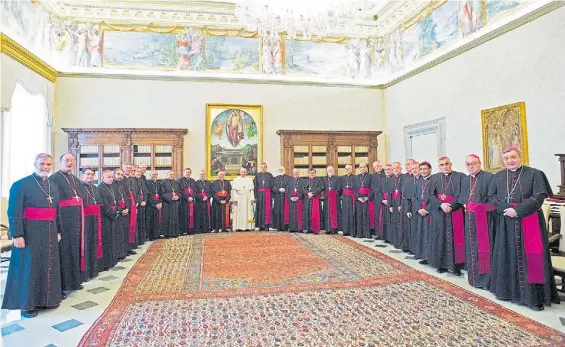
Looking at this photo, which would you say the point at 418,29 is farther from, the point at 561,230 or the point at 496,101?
the point at 561,230

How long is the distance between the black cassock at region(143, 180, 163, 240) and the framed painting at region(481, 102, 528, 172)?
7.61 metres

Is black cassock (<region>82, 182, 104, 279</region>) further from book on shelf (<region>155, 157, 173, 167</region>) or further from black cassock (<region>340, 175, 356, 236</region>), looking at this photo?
black cassock (<region>340, 175, 356, 236</region>)

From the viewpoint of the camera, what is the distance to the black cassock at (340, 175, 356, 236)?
29.9 feet

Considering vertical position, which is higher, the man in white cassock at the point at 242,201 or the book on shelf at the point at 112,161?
the book on shelf at the point at 112,161

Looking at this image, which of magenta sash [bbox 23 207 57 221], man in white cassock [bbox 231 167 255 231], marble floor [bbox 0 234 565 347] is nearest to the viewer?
marble floor [bbox 0 234 565 347]

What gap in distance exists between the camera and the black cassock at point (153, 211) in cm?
875

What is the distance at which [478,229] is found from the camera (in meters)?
4.88

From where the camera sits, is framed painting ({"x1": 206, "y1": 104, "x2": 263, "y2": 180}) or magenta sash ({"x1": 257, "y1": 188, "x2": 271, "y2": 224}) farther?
framed painting ({"x1": 206, "y1": 104, "x2": 263, "y2": 180})

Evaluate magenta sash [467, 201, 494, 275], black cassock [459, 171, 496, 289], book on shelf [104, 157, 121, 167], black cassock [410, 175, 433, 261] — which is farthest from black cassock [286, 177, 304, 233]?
magenta sash [467, 201, 494, 275]

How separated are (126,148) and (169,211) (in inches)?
107

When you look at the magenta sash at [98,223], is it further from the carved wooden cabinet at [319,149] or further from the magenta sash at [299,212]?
the carved wooden cabinet at [319,149]

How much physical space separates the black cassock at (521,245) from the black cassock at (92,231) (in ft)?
17.7

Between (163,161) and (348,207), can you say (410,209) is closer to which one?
(348,207)

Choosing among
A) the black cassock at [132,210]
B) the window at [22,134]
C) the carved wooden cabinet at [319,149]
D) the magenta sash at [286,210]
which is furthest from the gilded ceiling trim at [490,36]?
the window at [22,134]
